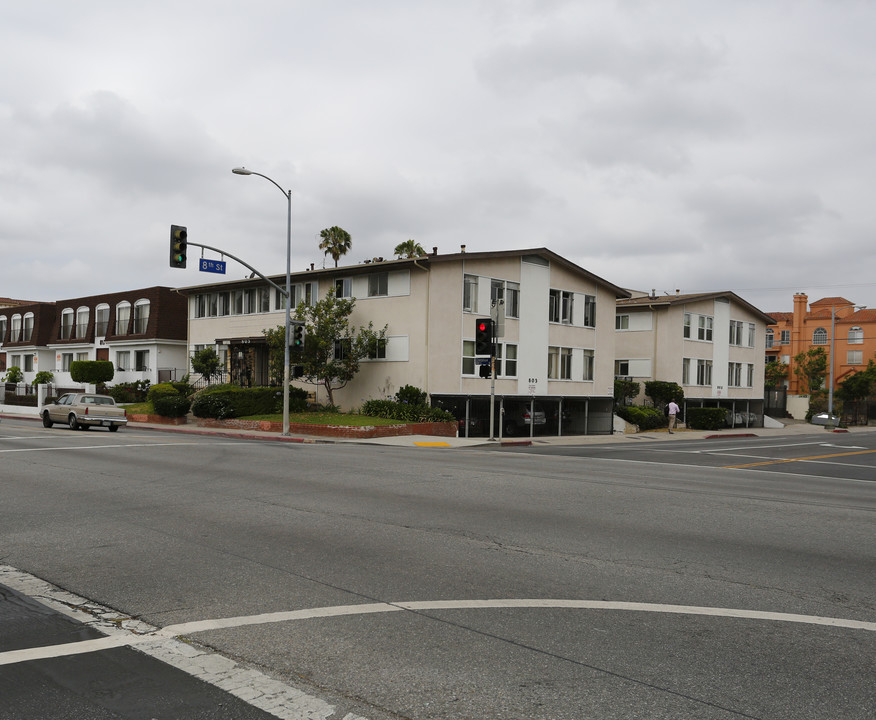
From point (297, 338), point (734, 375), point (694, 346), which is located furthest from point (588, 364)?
point (734, 375)

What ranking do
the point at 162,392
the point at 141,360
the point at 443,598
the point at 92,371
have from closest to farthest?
the point at 443,598, the point at 162,392, the point at 92,371, the point at 141,360

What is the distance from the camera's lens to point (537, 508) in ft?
38.3

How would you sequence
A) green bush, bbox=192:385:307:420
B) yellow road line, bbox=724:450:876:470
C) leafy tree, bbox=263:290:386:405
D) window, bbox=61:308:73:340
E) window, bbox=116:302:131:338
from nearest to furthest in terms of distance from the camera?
yellow road line, bbox=724:450:876:470 < leafy tree, bbox=263:290:386:405 < green bush, bbox=192:385:307:420 < window, bbox=116:302:131:338 < window, bbox=61:308:73:340

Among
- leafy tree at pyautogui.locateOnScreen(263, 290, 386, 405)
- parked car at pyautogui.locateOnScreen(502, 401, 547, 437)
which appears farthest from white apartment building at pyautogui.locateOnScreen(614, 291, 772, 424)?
leafy tree at pyautogui.locateOnScreen(263, 290, 386, 405)

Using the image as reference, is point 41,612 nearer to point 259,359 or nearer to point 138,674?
point 138,674

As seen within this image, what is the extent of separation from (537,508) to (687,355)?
41.2 m

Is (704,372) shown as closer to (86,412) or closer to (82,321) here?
(86,412)

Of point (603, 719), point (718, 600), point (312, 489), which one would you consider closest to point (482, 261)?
point (312, 489)

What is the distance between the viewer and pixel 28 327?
65500mm

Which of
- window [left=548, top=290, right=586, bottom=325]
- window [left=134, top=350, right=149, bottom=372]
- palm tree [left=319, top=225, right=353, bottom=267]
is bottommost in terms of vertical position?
window [left=134, top=350, right=149, bottom=372]

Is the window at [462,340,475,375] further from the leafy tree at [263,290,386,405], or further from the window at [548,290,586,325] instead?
the window at [548,290,586,325]

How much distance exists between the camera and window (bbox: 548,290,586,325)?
39.2m

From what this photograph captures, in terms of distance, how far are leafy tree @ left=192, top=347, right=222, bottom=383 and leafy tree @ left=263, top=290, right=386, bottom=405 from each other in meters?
8.22

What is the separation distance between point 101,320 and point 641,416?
40306 mm
